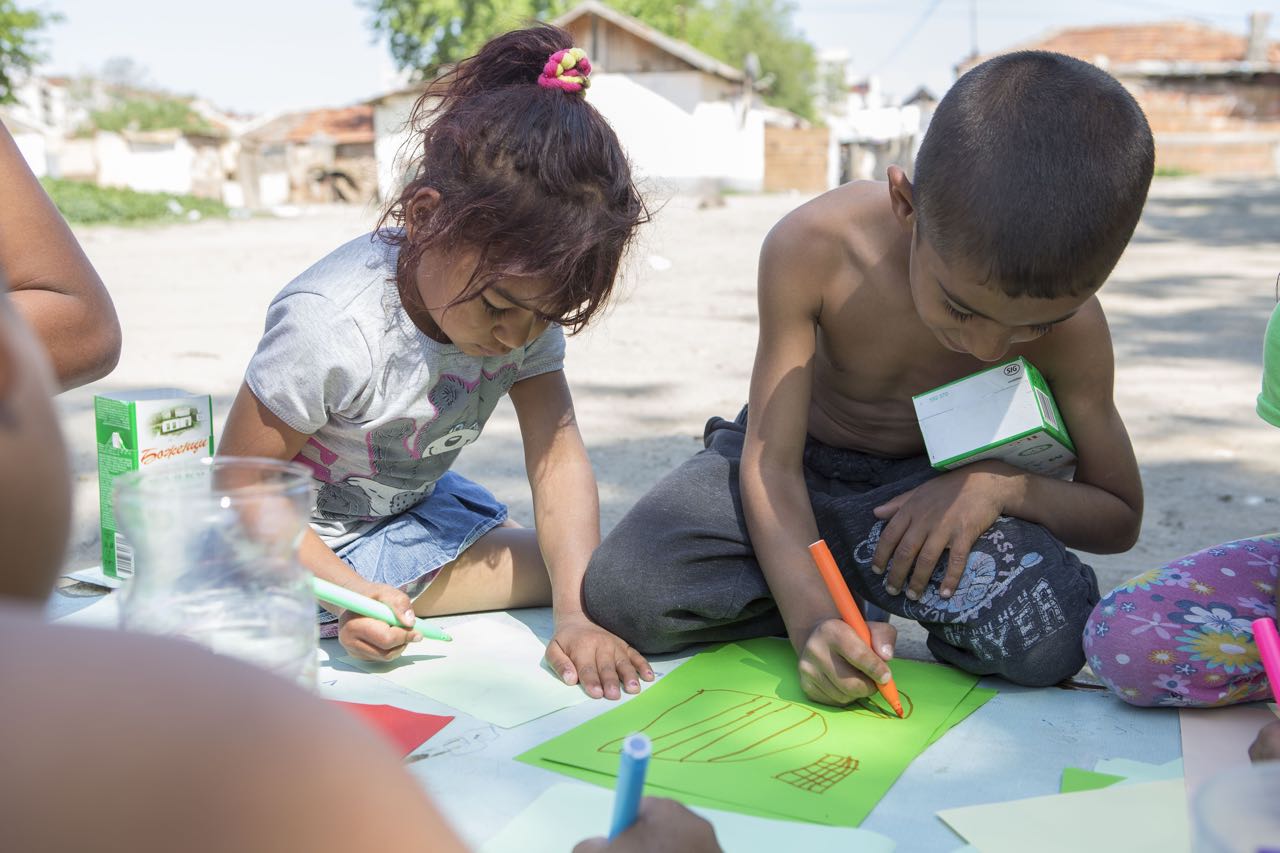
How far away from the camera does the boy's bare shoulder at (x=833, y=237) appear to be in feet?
5.93

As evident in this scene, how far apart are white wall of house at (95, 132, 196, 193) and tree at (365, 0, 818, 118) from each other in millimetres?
4909

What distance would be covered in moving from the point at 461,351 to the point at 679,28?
2981cm

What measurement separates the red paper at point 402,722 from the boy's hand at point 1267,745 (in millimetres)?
967

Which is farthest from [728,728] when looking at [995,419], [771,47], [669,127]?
[771,47]

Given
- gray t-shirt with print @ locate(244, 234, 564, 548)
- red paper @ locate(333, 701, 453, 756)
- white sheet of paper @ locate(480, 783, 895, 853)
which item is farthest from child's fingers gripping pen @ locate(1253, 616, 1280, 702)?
gray t-shirt with print @ locate(244, 234, 564, 548)

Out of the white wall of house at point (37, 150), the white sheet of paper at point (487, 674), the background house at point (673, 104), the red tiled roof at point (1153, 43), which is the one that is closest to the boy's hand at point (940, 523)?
the white sheet of paper at point (487, 674)

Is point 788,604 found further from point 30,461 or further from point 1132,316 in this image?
point 1132,316

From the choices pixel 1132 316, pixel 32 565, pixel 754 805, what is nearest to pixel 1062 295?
pixel 754 805

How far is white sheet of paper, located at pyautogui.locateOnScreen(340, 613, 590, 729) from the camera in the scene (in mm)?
1608

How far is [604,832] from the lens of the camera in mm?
1261

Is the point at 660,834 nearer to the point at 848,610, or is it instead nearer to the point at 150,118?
the point at 848,610

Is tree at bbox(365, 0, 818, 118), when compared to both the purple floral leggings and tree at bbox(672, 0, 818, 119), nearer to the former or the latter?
tree at bbox(672, 0, 818, 119)

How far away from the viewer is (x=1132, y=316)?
5402 mm

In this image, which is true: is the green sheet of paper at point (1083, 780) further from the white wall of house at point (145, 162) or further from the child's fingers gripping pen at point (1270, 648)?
the white wall of house at point (145, 162)
